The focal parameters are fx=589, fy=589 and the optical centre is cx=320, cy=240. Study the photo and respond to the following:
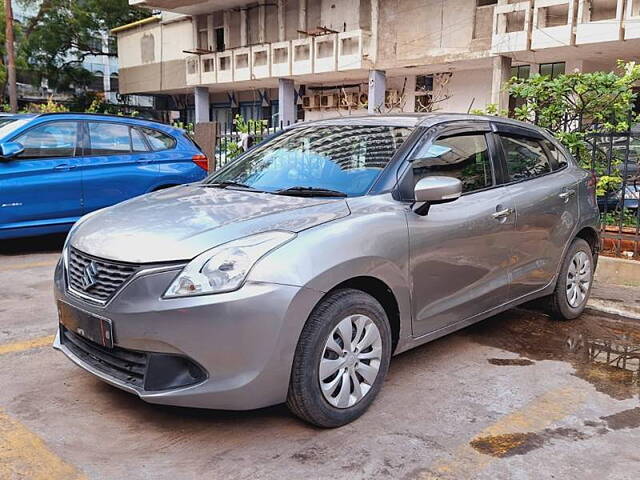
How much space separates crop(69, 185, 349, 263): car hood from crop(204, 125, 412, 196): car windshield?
22 centimetres

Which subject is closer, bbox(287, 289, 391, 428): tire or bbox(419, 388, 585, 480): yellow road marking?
bbox(419, 388, 585, 480): yellow road marking

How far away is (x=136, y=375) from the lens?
2850mm

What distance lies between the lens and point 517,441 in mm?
2955

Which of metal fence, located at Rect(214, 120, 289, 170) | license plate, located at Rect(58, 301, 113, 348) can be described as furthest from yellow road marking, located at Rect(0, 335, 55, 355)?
metal fence, located at Rect(214, 120, 289, 170)

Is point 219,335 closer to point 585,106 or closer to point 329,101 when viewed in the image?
point 585,106

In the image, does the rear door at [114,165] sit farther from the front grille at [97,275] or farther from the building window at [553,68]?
the building window at [553,68]

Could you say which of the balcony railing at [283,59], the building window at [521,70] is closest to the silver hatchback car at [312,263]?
the building window at [521,70]

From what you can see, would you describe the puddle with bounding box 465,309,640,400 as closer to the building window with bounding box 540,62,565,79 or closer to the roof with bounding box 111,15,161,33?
the building window with bounding box 540,62,565,79

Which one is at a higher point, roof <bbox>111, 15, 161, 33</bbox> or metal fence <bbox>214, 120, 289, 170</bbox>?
roof <bbox>111, 15, 161, 33</bbox>

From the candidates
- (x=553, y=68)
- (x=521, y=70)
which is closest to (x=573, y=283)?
(x=553, y=68)

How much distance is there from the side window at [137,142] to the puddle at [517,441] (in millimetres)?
6161

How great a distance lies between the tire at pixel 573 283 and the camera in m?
A: 4.77

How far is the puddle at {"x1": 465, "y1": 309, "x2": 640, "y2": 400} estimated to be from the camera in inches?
151

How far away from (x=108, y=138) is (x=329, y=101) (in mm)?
19867
